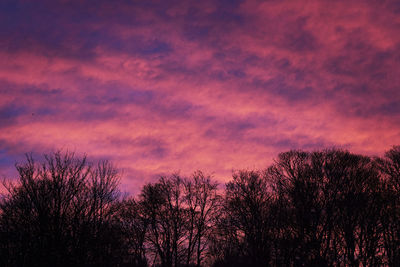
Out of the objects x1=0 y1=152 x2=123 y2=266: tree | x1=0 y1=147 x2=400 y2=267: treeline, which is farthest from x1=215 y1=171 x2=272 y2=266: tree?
x1=0 y1=152 x2=123 y2=266: tree

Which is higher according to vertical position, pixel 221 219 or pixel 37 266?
pixel 221 219

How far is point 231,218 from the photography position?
158 feet

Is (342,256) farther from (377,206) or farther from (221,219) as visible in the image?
(221,219)

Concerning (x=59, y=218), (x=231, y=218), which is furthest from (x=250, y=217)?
(x=59, y=218)

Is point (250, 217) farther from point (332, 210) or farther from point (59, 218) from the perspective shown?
point (59, 218)

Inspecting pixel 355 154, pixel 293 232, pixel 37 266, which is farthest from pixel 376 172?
pixel 37 266

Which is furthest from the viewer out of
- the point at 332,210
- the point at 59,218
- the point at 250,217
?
the point at 250,217

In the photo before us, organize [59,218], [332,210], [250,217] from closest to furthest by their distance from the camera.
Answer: [59,218], [332,210], [250,217]

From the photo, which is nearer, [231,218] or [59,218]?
[59,218]

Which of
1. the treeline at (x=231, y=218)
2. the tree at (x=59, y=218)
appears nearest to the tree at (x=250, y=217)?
the treeline at (x=231, y=218)

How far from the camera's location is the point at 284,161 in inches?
1692

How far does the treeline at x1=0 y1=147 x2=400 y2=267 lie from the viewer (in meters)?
20.0

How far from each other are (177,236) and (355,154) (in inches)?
1117

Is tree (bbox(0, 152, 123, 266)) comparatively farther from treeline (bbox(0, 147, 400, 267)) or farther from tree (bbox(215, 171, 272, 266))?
tree (bbox(215, 171, 272, 266))
